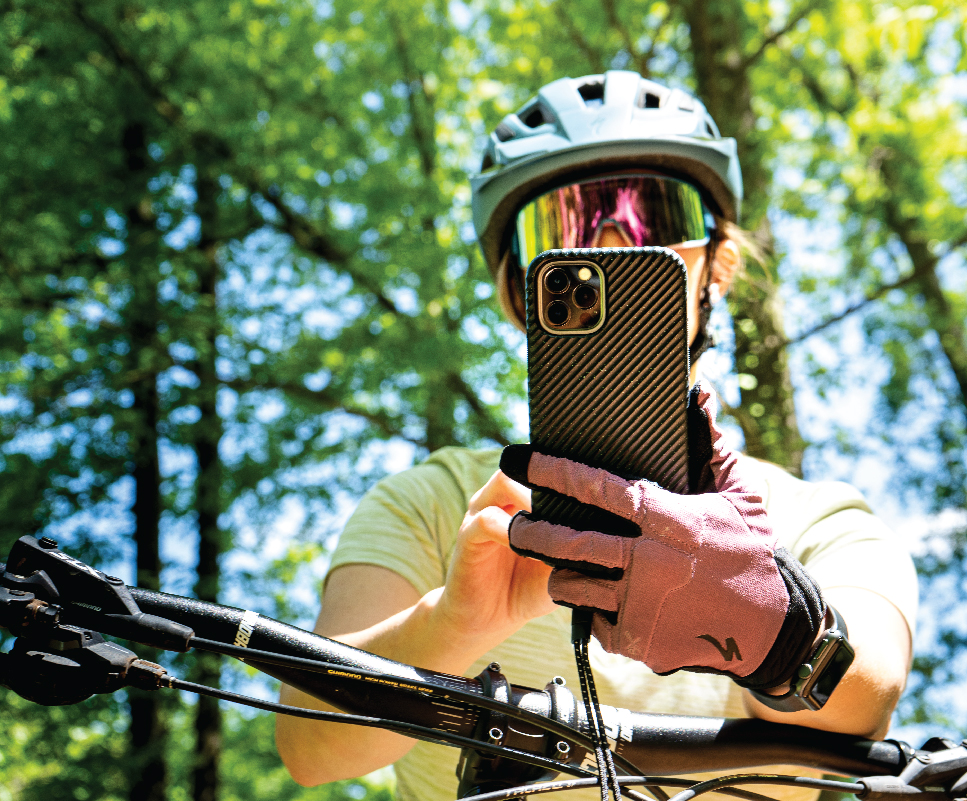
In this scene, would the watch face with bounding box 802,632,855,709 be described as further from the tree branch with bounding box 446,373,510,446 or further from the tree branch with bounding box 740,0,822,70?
Answer: the tree branch with bounding box 446,373,510,446

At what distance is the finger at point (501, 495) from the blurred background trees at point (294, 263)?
563cm

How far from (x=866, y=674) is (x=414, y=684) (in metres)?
0.92

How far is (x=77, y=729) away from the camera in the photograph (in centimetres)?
779

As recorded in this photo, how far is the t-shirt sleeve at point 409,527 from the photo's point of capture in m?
1.97

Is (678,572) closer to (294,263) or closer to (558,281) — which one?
(558,281)

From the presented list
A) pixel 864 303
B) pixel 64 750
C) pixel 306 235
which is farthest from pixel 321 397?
pixel 864 303

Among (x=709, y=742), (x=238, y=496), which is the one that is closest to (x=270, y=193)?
(x=238, y=496)

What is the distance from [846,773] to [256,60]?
8700 mm

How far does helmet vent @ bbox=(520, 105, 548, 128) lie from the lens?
297cm

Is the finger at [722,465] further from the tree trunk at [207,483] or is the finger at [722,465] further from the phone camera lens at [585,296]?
the tree trunk at [207,483]

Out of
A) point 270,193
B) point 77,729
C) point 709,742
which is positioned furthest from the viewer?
point 270,193

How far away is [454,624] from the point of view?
57.9 inches

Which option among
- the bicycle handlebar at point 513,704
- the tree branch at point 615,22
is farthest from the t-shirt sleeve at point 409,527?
the tree branch at point 615,22

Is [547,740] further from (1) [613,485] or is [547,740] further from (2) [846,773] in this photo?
(2) [846,773]
